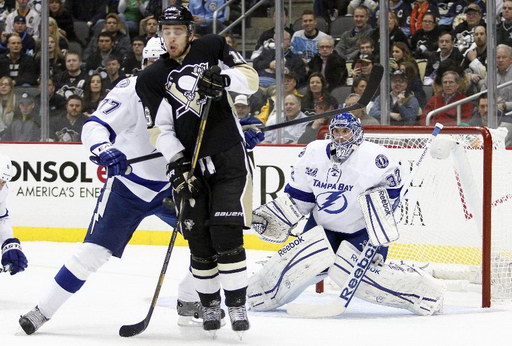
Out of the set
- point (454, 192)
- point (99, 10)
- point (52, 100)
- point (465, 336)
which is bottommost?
point (465, 336)

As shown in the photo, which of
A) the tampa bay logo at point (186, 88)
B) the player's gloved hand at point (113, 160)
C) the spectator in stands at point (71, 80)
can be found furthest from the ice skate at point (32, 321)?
the spectator in stands at point (71, 80)

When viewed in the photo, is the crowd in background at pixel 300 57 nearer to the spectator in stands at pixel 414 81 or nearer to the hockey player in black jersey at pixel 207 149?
the spectator in stands at pixel 414 81

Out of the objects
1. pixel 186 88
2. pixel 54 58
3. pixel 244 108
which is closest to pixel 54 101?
pixel 54 58

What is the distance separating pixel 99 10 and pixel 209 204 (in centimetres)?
485

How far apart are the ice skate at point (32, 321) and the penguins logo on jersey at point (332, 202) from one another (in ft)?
4.60

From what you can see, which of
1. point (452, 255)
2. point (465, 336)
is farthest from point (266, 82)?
point (465, 336)

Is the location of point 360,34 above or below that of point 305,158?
above

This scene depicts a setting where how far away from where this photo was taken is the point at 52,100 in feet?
28.3

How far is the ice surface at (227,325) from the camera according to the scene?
14.5 feet

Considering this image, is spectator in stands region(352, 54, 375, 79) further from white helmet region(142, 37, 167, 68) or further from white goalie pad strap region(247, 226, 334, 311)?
white helmet region(142, 37, 167, 68)

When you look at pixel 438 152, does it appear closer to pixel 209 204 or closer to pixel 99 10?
pixel 209 204

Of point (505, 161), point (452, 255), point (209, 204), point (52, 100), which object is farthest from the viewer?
point (52, 100)

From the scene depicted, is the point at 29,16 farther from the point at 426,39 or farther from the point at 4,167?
the point at 4,167

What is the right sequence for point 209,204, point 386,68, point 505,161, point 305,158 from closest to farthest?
1. point 209,204
2. point 305,158
3. point 505,161
4. point 386,68
